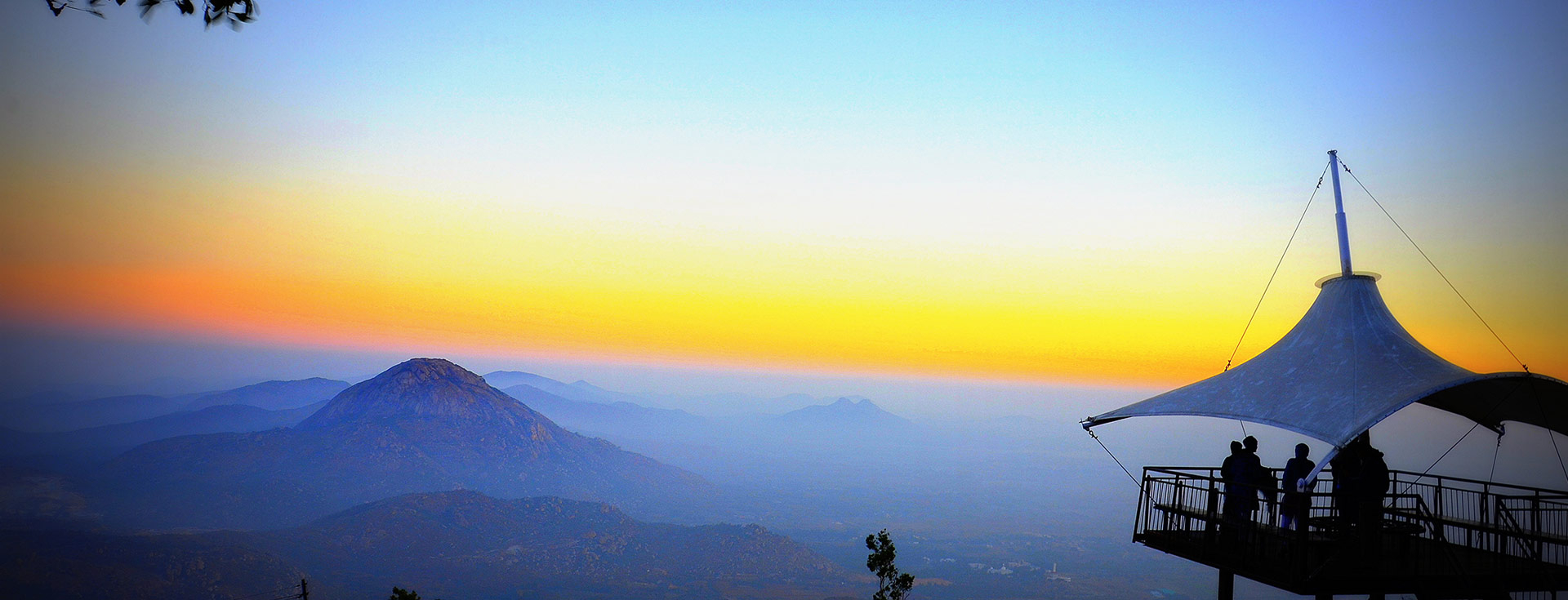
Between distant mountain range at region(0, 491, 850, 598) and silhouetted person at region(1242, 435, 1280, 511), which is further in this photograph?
distant mountain range at region(0, 491, 850, 598)

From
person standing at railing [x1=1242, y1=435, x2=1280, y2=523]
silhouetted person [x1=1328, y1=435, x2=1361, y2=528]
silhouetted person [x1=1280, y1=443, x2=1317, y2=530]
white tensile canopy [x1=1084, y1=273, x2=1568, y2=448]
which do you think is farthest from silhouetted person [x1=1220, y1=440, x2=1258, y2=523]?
silhouetted person [x1=1328, y1=435, x2=1361, y2=528]

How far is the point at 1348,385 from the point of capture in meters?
14.7

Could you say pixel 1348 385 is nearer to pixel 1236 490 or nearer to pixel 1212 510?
pixel 1236 490

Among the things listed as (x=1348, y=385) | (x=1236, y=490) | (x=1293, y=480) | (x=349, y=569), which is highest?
(x=1348, y=385)

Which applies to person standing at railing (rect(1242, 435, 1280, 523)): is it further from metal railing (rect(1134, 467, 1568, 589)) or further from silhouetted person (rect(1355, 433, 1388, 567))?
silhouetted person (rect(1355, 433, 1388, 567))

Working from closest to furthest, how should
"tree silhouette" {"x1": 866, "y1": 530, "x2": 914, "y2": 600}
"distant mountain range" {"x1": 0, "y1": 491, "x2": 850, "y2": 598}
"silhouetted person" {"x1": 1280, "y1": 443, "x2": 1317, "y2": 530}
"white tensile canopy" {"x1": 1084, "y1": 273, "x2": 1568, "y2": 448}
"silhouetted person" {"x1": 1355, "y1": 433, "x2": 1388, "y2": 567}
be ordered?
1. "silhouetted person" {"x1": 1355, "y1": 433, "x2": 1388, "y2": 567}
2. "white tensile canopy" {"x1": 1084, "y1": 273, "x2": 1568, "y2": 448}
3. "silhouetted person" {"x1": 1280, "y1": 443, "x2": 1317, "y2": 530}
4. "tree silhouette" {"x1": 866, "y1": 530, "x2": 914, "y2": 600}
5. "distant mountain range" {"x1": 0, "y1": 491, "x2": 850, "y2": 598}

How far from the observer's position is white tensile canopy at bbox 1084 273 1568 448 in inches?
542

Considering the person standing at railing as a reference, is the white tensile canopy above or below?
above

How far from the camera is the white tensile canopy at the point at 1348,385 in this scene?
13773mm

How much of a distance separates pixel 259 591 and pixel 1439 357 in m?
163

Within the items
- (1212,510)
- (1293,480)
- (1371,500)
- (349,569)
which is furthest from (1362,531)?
(349,569)

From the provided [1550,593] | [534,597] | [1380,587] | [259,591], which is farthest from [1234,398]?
[534,597]

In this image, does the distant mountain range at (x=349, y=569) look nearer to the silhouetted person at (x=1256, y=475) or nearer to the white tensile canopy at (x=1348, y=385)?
the white tensile canopy at (x=1348, y=385)

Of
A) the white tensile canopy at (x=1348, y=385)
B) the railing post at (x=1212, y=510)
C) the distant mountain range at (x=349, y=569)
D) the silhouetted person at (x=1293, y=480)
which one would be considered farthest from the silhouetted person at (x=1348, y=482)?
the distant mountain range at (x=349, y=569)
